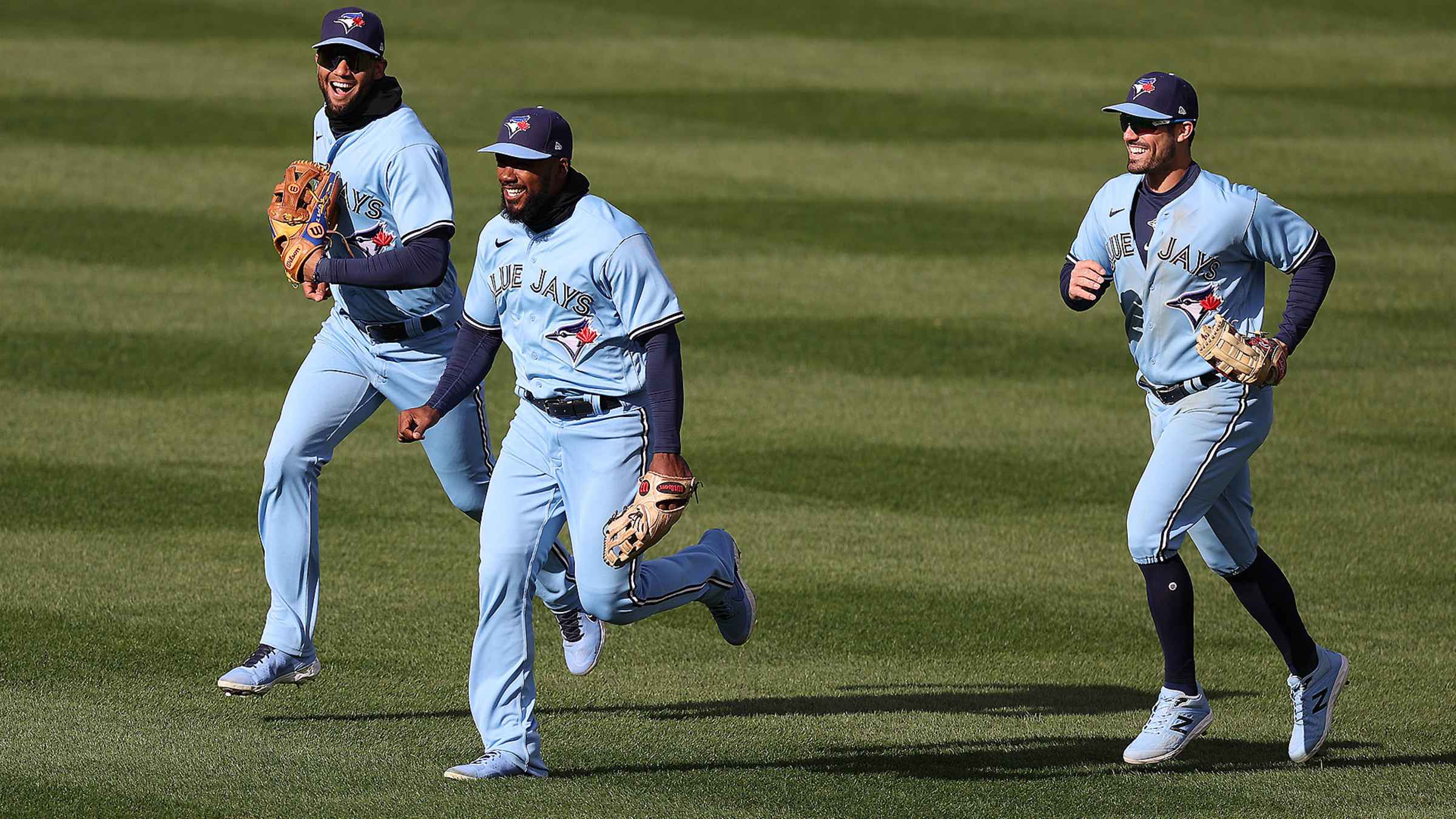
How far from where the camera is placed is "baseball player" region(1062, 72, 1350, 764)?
6297mm

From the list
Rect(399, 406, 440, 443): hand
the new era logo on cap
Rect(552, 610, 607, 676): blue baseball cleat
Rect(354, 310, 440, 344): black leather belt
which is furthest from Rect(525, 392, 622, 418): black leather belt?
Rect(552, 610, 607, 676): blue baseball cleat

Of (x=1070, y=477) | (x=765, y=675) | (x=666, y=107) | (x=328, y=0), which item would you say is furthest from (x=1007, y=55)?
(x=765, y=675)

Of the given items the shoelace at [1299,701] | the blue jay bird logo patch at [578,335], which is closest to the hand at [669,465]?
the blue jay bird logo patch at [578,335]

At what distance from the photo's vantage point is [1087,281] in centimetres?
632

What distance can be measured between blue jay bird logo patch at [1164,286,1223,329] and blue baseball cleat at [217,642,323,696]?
339 cm

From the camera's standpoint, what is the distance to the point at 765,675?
7.46m

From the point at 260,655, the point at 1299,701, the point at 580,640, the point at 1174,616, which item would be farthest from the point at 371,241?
the point at 1299,701

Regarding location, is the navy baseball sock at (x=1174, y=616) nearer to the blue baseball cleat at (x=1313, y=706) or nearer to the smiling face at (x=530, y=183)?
the blue baseball cleat at (x=1313, y=706)

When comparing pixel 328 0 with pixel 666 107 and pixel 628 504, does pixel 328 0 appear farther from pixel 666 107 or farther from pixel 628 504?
pixel 628 504

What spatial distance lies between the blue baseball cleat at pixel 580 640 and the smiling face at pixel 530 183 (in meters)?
1.90

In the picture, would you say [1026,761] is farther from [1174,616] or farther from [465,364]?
[465,364]

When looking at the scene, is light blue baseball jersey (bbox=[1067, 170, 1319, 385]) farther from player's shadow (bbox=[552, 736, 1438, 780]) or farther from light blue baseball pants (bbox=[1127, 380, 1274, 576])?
player's shadow (bbox=[552, 736, 1438, 780])

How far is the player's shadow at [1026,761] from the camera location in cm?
626

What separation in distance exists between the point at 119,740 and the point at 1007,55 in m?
18.0
